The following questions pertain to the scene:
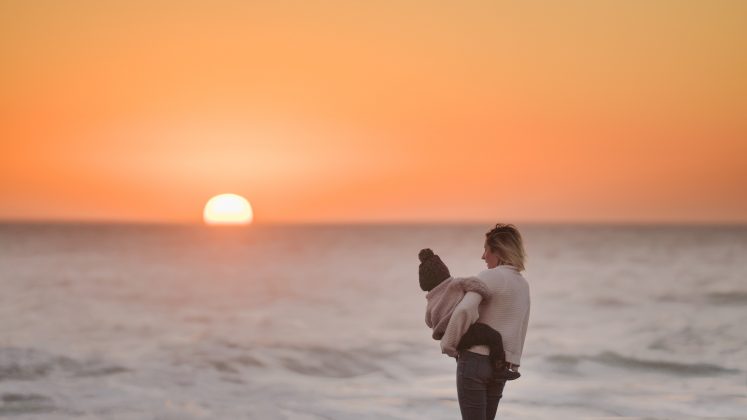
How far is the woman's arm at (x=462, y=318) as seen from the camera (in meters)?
5.04

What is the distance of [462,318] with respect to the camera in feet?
16.6

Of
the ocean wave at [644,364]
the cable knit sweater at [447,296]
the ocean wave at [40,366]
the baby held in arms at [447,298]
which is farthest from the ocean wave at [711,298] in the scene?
the cable knit sweater at [447,296]

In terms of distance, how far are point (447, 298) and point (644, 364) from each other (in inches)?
427

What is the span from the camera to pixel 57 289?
102 feet

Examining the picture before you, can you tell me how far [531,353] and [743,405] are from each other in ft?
17.4

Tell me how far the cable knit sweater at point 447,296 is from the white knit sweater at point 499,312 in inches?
1.7

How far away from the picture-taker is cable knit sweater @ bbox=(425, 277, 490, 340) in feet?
16.6

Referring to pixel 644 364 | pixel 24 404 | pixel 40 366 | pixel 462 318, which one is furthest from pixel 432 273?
pixel 644 364

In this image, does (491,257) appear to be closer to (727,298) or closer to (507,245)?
(507,245)

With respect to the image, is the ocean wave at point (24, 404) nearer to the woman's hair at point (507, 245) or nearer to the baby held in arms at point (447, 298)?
the baby held in arms at point (447, 298)

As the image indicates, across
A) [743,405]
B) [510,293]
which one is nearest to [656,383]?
[743,405]

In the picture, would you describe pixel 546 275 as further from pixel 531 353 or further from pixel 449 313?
pixel 449 313

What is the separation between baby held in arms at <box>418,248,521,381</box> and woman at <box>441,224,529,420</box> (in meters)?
0.05

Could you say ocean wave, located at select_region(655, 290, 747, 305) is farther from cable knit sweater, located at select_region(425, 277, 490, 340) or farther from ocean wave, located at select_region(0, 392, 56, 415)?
cable knit sweater, located at select_region(425, 277, 490, 340)
